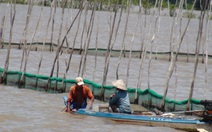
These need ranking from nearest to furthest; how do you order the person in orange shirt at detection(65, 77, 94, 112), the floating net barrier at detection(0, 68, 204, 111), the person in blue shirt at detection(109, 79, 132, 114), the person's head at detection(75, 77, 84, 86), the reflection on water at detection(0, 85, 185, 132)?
the reflection on water at detection(0, 85, 185, 132) < the person in blue shirt at detection(109, 79, 132, 114) < the person's head at detection(75, 77, 84, 86) < the person in orange shirt at detection(65, 77, 94, 112) < the floating net barrier at detection(0, 68, 204, 111)

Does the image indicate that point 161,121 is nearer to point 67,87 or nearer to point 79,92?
point 79,92

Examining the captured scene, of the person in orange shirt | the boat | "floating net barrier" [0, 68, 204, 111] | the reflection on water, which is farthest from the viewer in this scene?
"floating net barrier" [0, 68, 204, 111]

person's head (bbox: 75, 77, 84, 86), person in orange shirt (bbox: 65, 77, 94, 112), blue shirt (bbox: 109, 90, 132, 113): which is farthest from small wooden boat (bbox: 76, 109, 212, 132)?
person's head (bbox: 75, 77, 84, 86)

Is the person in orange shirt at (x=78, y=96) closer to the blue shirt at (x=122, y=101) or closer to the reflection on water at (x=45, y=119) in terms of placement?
the reflection on water at (x=45, y=119)

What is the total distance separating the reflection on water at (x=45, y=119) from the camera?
11438 mm

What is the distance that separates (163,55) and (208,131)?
Answer: 566 inches

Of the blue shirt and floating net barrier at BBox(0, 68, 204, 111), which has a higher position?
the blue shirt

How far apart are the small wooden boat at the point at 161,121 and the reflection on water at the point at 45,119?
83 millimetres

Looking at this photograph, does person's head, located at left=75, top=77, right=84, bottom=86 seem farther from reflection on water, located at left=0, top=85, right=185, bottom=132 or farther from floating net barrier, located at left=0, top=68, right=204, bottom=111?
floating net barrier, located at left=0, top=68, right=204, bottom=111

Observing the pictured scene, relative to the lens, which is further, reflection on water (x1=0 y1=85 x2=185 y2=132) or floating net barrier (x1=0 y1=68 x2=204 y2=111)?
floating net barrier (x1=0 y1=68 x2=204 y2=111)

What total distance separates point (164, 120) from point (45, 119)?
2353mm

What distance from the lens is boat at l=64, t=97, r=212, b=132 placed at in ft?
36.0

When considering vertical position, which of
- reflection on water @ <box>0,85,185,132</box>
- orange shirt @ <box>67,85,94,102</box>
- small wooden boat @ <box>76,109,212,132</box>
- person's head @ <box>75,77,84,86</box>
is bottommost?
reflection on water @ <box>0,85,185,132</box>

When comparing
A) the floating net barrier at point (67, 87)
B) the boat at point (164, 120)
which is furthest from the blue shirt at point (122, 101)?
the floating net barrier at point (67, 87)
